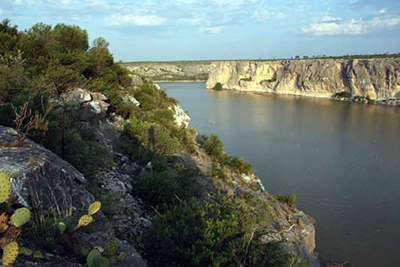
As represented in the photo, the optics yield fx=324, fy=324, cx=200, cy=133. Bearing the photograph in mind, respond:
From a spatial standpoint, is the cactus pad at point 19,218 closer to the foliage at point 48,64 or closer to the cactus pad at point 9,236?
the cactus pad at point 9,236

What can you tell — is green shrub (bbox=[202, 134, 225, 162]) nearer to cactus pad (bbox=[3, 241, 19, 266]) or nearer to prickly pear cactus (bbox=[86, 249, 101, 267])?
prickly pear cactus (bbox=[86, 249, 101, 267])

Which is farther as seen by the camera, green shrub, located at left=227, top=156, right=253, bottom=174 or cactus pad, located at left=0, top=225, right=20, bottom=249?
green shrub, located at left=227, top=156, right=253, bottom=174

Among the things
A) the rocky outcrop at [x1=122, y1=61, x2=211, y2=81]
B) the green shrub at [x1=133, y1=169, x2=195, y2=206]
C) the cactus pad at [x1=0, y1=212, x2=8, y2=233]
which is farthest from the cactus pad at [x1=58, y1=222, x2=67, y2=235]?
the rocky outcrop at [x1=122, y1=61, x2=211, y2=81]

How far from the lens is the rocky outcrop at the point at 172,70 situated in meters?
105

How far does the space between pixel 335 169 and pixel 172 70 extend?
105252 mm

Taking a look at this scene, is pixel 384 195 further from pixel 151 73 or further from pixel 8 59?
pixel 151 73

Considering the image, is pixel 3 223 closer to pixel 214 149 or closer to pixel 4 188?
pixel 4 188

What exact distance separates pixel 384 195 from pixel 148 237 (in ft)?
43.0

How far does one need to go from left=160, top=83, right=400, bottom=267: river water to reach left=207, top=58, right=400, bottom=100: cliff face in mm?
18995

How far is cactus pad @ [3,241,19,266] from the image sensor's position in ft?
6.49

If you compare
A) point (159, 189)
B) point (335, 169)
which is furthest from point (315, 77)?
point (159, 189)

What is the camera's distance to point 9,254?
1.99 m

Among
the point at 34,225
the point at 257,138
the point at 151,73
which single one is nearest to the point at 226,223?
the point at 34,225

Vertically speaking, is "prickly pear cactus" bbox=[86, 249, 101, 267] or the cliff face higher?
the cliff face
